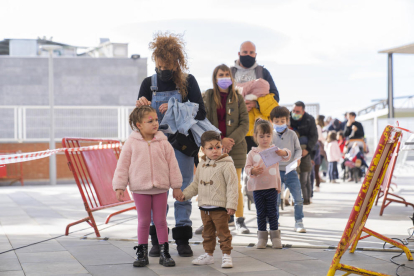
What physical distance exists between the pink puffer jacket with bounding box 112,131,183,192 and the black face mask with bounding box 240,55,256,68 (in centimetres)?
253

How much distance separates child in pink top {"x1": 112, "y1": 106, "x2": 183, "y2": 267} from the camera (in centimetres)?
458

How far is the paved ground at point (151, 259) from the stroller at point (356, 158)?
5947 mm

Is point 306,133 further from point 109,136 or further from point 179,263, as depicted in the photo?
point 109,136

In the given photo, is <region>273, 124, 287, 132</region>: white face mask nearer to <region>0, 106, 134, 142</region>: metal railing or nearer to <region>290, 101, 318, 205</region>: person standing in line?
<region>290, 101, 318, 205</region>: person standing in line

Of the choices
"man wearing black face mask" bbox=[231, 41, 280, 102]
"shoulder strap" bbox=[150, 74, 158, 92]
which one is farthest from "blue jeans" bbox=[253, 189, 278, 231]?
"man wearing black face mask" bbox=[231, 41, 280, 102]

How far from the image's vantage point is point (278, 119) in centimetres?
616

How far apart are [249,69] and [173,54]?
2.02 metres

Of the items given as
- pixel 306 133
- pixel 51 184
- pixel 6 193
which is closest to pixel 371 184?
pixel 306 133

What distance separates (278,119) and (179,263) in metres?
2.21

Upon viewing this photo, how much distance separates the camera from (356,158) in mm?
Result: 15008

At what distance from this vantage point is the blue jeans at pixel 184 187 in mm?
5129

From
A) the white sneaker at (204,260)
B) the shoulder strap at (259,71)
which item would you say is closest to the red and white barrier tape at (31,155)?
the white sneaker at (204,260)

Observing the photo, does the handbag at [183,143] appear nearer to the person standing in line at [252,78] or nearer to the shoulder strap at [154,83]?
Answer: the shoulder strap at [154,83]

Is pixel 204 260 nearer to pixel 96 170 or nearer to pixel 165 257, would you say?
pixel 165 257
